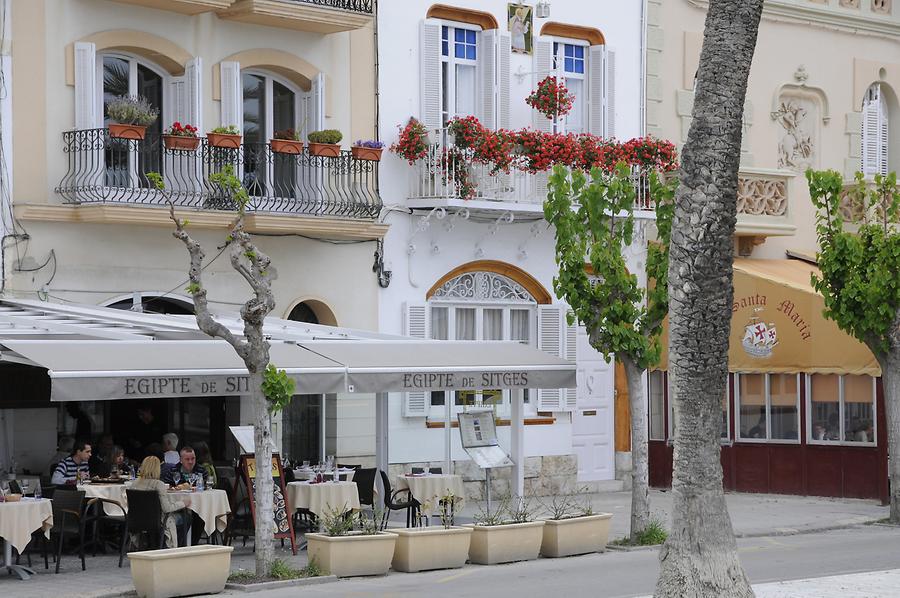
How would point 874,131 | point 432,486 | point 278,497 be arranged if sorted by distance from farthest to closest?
point 874,131 < point 432,486 < point 278,497

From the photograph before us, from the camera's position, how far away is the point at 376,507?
19.2m

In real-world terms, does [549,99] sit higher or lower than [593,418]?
higher

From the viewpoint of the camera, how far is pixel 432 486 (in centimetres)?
1914

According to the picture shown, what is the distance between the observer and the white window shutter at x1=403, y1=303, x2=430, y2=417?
23.2m

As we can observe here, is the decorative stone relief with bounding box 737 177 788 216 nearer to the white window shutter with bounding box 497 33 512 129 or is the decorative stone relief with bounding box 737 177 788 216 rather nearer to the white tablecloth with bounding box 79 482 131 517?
the white window shutter with bounding box 497 33 512 129

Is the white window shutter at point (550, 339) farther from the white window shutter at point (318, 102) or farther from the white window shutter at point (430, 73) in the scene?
the white window shutter at point (318, 102)

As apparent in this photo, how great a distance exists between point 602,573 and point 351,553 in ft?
8.64

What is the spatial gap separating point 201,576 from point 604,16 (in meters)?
14.3

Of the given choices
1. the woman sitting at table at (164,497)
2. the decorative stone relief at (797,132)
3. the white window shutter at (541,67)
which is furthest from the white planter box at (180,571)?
the decorative stone relief at (797,132)

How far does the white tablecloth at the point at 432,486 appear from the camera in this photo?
62.5 feet

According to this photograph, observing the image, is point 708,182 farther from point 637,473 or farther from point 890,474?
point 890,474

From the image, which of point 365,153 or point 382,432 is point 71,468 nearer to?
point 382,432

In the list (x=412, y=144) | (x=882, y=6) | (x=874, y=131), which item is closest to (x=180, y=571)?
(x=412, y=144)

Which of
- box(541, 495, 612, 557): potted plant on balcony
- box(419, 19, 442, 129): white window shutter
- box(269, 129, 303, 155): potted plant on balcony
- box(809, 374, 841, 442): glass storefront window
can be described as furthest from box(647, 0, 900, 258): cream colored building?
box(541, 495, 612, 557): potted plant on balcony
